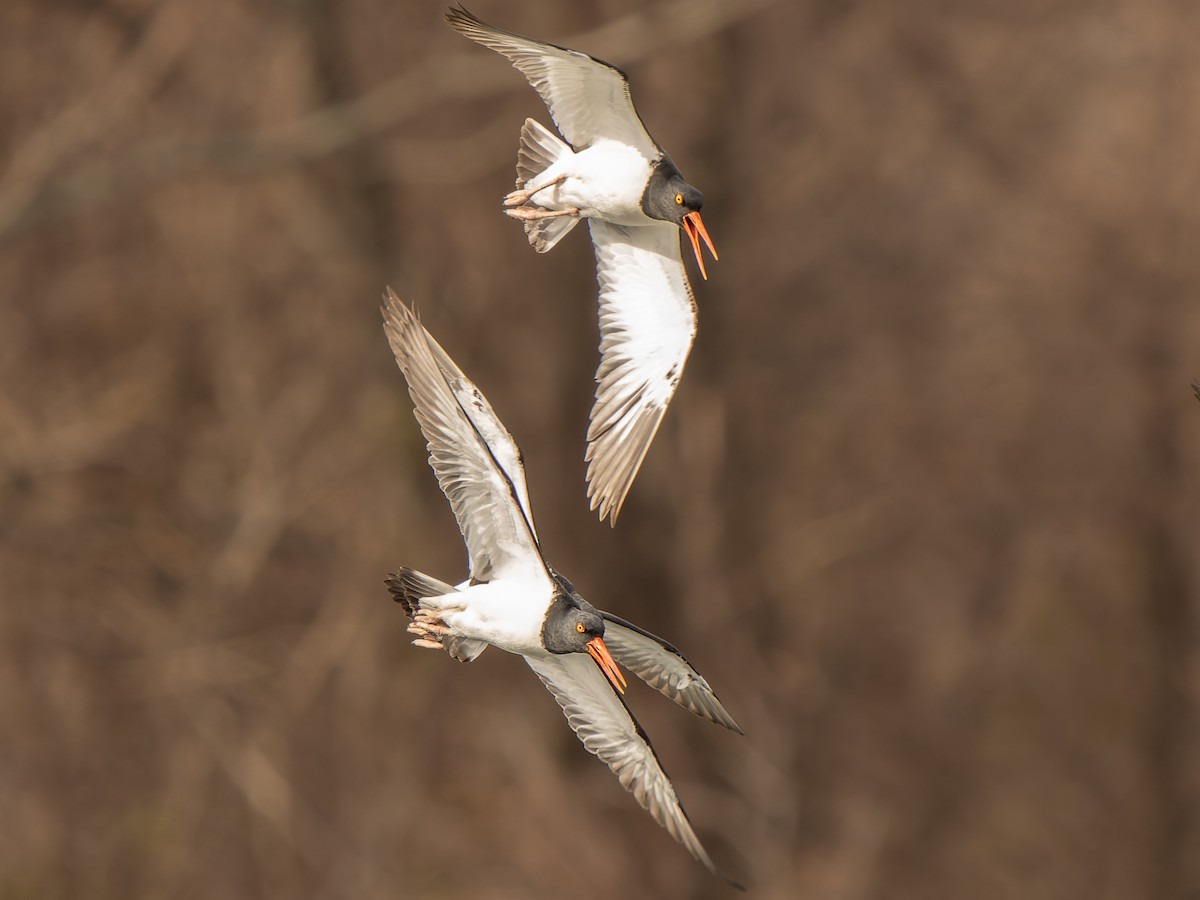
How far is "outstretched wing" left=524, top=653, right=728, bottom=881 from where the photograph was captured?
21.3ft

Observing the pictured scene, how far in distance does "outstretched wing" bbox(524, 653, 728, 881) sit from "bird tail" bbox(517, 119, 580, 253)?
4.67ft

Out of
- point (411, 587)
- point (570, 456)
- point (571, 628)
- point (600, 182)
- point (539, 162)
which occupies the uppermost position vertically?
point (539, 162)

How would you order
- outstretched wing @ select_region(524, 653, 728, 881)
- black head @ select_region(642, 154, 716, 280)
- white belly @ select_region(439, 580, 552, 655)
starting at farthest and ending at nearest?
outstretched wing @ select_region(524, 653, 728, 881) < black head @ select_region(642, 154, 716, 280) < white belly @ select_region(439, 580, 552, 655)

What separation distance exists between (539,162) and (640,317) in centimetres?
67

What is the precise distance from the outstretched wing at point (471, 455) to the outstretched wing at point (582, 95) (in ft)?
3.34

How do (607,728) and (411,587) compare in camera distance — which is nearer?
(411,587)

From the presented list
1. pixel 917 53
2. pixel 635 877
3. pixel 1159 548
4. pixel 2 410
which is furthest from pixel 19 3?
pixel 1159 548

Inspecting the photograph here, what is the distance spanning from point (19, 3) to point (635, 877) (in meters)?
9.85

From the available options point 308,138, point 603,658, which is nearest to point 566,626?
point 603,658

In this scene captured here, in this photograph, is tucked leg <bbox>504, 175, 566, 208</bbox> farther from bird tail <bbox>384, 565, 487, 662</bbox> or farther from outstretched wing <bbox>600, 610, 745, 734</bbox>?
outstretched wing <bbox>600, 610, 745, 734</bbox>

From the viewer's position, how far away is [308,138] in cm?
1641

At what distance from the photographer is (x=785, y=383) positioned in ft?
69.0

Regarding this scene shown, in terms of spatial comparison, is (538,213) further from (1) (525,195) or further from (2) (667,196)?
(2) (667,196)

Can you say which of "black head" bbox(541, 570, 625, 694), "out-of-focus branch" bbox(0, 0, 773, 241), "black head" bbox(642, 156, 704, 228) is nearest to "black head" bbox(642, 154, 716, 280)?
"black head" bbox(642, 156, 704, 228)
